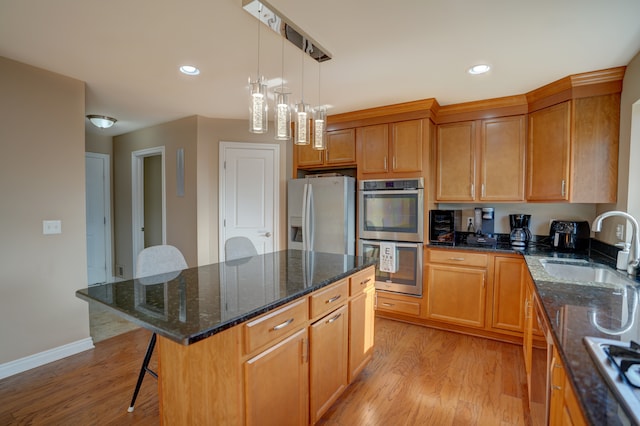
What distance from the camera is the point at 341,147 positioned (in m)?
3.62

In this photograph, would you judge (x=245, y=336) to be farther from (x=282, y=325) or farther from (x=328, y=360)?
(x=328, y=360)

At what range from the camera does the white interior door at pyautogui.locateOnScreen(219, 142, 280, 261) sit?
3857 millimetres

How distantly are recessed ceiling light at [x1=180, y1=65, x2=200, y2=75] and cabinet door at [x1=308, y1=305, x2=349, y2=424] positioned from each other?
2153 mm

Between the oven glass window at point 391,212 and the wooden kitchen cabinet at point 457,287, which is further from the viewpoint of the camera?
the oven glass window at point 391,212

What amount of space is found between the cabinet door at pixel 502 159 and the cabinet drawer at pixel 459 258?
60 centimetres

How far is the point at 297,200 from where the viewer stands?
368 centimetres

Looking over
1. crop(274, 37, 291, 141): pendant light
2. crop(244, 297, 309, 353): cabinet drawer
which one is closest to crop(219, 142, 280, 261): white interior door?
crop(274, 37, 291, 141): pendant light

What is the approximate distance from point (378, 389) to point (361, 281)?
77 centimetres

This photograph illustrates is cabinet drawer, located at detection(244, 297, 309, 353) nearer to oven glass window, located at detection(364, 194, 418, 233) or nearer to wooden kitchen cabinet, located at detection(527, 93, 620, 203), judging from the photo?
oven glass window, located at detection(364, 194, 418, 233)

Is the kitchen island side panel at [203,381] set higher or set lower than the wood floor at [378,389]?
higher

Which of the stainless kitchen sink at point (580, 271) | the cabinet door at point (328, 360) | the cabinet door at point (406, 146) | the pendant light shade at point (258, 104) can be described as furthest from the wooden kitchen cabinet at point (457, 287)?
the pendant light shade at point (258, 104)

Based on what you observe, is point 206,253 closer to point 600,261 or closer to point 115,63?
point 115,63

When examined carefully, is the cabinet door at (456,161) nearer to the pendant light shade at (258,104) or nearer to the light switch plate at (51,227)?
the pendant light shade at (258,104)

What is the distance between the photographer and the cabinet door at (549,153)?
102 inches
